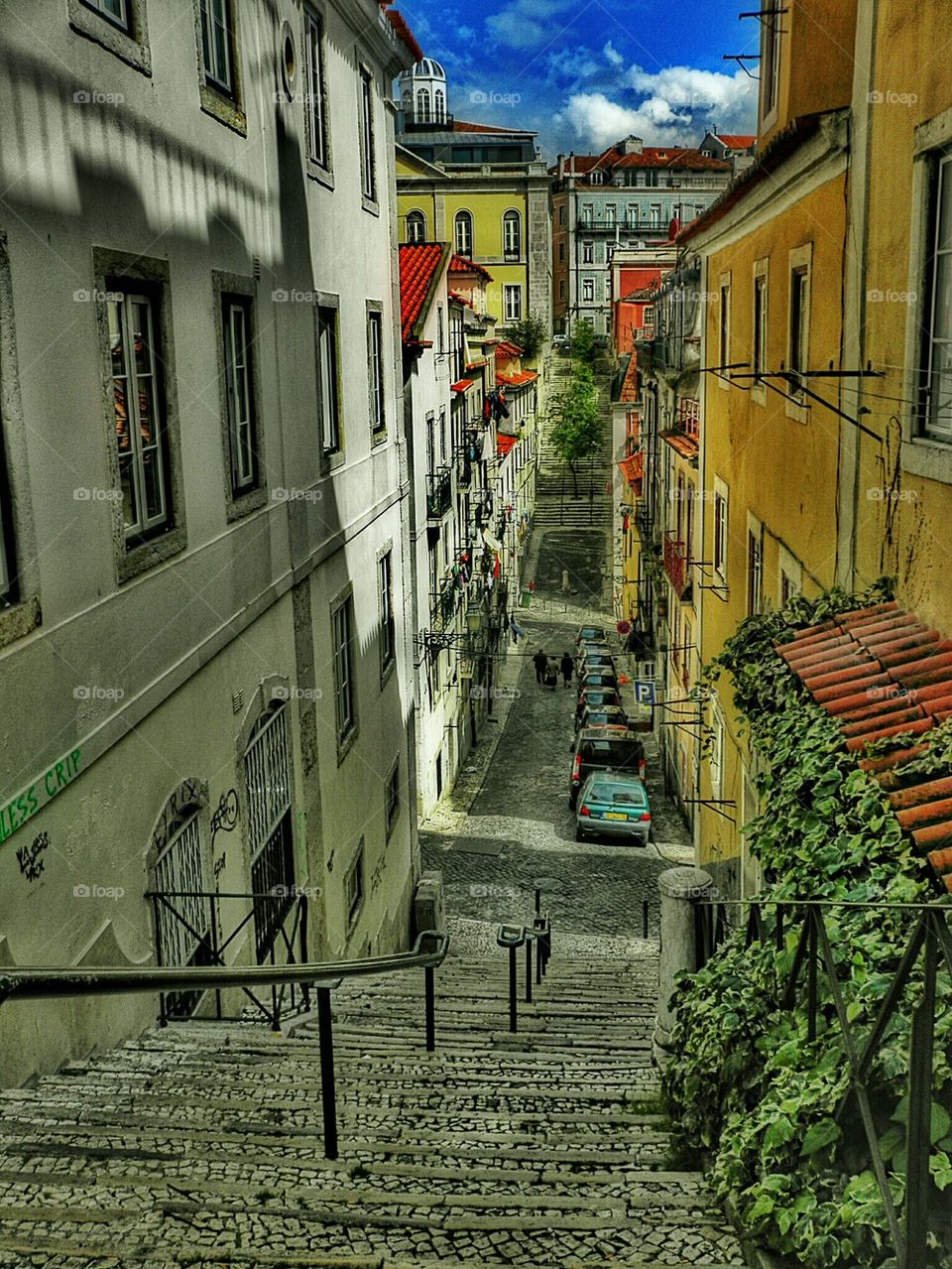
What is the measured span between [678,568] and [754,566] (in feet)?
23.4

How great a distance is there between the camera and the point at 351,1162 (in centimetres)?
507

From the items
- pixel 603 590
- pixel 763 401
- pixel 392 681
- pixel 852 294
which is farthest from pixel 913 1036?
pixel 603 590

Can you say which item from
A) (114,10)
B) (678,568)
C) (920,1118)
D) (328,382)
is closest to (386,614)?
(328,382)

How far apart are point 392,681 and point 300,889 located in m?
6.07

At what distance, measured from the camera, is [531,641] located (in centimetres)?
4044

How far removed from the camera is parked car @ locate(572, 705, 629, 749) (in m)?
27.7

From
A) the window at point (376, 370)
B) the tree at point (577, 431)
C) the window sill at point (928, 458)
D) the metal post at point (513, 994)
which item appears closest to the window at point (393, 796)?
the window at point (376, 370)

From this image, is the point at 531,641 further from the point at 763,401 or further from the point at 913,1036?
A: the point at 913,1036
